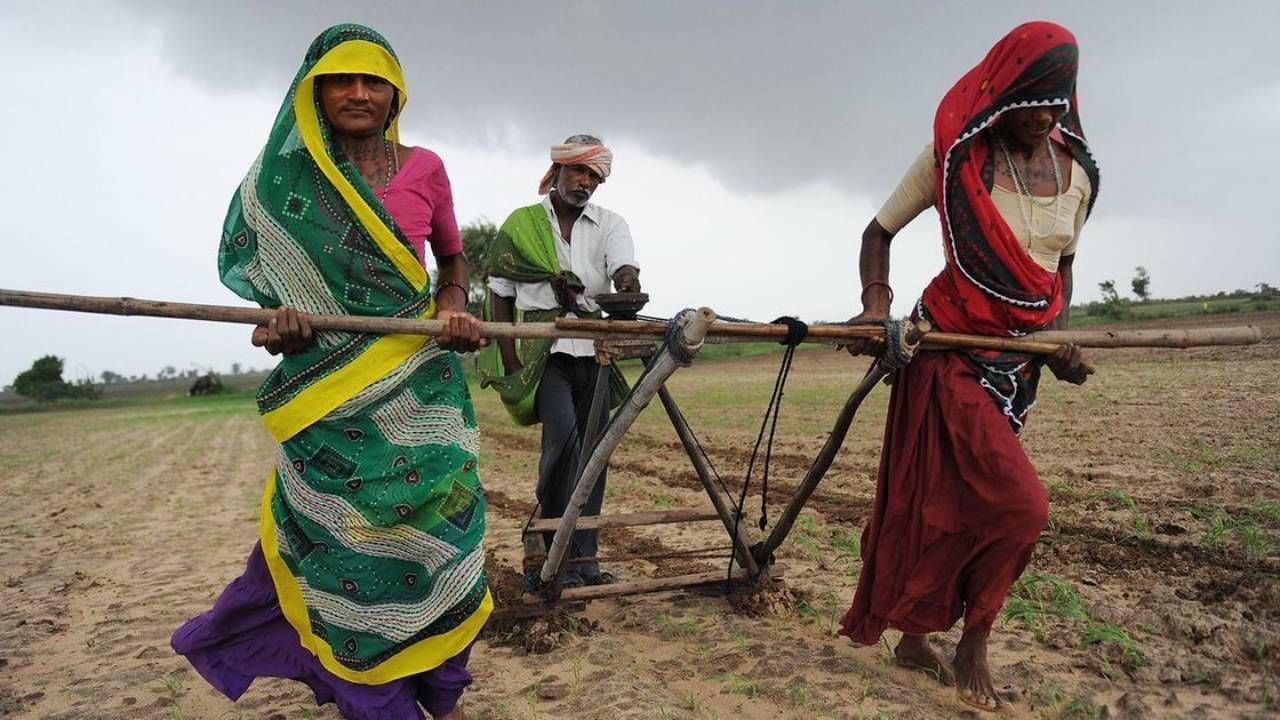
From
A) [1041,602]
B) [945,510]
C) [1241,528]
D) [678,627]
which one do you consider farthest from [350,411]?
[1241,528]

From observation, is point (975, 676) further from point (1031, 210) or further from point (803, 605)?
point (1031, 210)

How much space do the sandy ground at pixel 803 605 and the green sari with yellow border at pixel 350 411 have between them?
70 cm

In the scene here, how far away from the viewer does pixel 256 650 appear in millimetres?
3020

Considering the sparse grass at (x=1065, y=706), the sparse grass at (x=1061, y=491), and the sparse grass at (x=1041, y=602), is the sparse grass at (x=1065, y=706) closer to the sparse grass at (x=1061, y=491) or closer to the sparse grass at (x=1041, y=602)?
the sparse grass at (x=1041, y=602)

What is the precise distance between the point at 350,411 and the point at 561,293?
189cm

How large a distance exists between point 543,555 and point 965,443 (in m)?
2.13

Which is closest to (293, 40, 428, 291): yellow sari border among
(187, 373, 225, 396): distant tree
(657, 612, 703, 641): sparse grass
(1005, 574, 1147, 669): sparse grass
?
(657, 612, 703, 641): sparse grass

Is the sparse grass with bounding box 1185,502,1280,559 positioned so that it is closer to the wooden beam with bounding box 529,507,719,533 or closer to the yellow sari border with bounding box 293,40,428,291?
the wooden beam with bounding box 529,507,719,533

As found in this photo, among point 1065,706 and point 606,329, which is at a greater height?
point 606,329

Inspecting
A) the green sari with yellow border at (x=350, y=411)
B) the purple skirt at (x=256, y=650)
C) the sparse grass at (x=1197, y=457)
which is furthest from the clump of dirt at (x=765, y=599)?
the sparse grass at (x=1197, y=457)

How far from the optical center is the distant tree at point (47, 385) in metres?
59.4

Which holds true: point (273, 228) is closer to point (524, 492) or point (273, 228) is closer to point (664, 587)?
point (664, 587)

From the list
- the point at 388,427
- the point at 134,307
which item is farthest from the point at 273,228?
the point at 388,427

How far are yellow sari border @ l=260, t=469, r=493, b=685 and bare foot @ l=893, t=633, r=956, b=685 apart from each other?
169cm
